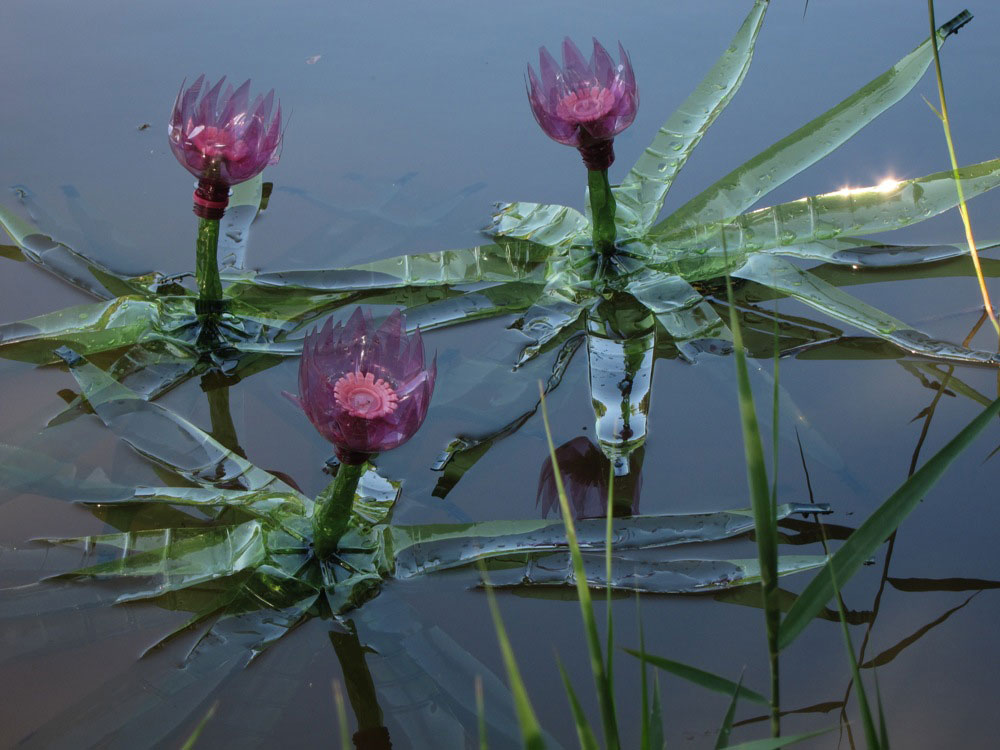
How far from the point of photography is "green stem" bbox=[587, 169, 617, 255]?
1.13 m

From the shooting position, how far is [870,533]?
1.64 feet

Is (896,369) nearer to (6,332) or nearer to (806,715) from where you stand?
(806,715)

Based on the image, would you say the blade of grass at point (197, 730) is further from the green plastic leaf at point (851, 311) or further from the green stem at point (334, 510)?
the green plastic leaf at point (851, 311)

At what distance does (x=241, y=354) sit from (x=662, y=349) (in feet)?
1.43

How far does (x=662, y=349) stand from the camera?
1090mm

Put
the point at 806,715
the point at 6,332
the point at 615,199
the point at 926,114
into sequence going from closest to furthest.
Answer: the point at 806,715, the point at 6,332, the point at 615,199, the point at 926,114

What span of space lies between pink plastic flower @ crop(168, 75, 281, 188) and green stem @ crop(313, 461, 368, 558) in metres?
0.39

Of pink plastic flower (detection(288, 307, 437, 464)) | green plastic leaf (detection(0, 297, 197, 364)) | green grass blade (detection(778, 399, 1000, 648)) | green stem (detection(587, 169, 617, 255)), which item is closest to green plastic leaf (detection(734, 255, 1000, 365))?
green stem (detection(587, 169, 617, 255))

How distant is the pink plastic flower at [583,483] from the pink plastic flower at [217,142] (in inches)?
16.6

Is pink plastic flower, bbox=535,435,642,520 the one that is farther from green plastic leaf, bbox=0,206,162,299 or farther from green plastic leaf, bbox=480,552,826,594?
green plastic leaf, bbox=0,206,162,299

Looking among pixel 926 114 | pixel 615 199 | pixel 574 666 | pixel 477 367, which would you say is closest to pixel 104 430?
pixel 477 367

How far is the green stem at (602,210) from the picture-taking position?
3.69 ft

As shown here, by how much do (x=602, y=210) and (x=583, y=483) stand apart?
0.37 metres

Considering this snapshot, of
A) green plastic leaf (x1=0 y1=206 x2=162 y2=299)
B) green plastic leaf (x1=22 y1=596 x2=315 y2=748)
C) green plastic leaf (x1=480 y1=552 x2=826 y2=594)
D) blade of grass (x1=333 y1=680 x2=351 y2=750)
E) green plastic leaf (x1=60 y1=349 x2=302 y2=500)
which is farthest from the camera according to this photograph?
green plastic leaf (x1=0 y1=206 x2=162 y2=299)
